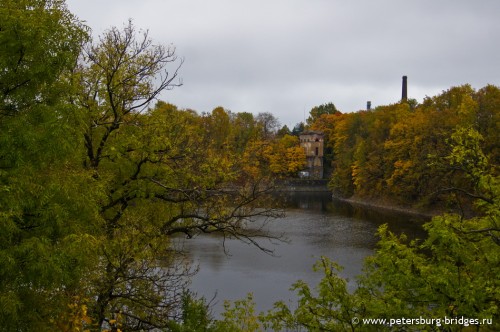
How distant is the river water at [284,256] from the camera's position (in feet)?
72.5

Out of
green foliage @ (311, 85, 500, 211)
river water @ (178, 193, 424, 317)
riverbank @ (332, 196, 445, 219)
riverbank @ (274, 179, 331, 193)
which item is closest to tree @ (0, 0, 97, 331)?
river water @ (178, 193, 424, 317)

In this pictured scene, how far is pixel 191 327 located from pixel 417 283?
415 centimetres

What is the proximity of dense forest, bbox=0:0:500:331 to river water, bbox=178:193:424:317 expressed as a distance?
7.01 feet

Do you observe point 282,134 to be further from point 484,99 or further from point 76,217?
point 76,217

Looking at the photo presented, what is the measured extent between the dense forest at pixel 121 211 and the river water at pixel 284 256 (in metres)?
2.14

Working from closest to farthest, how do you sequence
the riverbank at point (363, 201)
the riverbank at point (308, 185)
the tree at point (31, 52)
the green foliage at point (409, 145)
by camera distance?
the tree at point (31, 52)
the green foliage at point (409, 145)
the riverbank at point (363, 201)
the riverbank at point (308, 185)

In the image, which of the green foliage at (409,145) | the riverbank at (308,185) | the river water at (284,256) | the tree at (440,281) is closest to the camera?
the tree at (440,281)

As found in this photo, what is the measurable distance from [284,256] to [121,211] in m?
18.7

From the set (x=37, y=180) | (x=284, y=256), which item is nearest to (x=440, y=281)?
(x=37, y=180)

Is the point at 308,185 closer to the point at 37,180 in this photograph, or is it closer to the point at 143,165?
the point at 143,165

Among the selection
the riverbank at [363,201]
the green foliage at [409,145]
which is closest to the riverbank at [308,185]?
the riverbank at [363,201]

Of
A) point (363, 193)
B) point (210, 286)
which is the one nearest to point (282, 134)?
point (363, 193)

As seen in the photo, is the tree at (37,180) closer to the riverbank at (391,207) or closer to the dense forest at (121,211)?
the dense forest at (121,211)

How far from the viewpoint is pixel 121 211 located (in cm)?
1172
